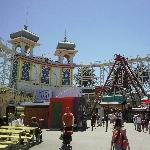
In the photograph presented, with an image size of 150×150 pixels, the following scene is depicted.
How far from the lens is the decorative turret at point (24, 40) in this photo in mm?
59156

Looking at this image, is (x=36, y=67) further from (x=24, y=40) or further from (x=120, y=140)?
(x=120, y=140)

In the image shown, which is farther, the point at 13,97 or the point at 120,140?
the point at 13,97

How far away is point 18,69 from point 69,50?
47.0 ft

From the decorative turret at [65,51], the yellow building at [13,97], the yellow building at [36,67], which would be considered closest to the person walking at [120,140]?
the yellow building at [13,97]

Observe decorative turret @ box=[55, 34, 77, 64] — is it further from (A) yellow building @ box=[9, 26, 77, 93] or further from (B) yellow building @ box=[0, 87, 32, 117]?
(B) yellow building @ box=[0, 87, 32, 117]

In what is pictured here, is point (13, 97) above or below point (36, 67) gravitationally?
below

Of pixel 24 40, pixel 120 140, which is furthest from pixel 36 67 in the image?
pixel 120 140

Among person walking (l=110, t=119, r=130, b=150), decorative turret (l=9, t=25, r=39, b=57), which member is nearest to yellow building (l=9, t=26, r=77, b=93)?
decorative turret (l=9, t=25, r=39, b=57)

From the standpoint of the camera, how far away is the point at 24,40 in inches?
2341

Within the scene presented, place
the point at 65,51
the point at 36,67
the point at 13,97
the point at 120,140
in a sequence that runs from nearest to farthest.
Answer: the point at 120,140 < the point at 13,97 < the point at 36,67 < the point at 65,51

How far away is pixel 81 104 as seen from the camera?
Result: 2609 cm

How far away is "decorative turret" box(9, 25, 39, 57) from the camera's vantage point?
2329 inches

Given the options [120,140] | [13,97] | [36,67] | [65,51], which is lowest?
[120,140]

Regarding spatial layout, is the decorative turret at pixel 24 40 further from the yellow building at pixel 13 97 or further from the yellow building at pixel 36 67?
the yellow building at pixel 13 97
